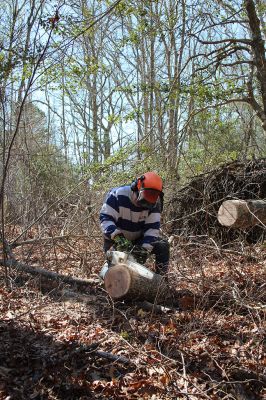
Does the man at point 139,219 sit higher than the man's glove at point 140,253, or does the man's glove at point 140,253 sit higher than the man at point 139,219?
the man at point 139,219

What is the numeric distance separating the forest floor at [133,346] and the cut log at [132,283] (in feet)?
0.55

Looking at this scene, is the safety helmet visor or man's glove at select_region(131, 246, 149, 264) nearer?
the safety helmet visor

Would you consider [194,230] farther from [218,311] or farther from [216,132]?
[216,132]

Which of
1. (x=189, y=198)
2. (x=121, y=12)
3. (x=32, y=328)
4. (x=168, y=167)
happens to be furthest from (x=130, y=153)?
(x=32, y=328)

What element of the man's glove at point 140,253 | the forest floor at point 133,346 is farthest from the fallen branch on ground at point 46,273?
the man's glove at point 140,253

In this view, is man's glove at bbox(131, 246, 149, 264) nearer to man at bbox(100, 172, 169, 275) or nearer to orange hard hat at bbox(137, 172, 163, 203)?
man at bbox(100, 172, 169, 275)

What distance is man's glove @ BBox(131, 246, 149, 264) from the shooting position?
5236mm

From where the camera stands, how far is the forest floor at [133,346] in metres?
3.24

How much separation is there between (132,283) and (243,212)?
3024mm

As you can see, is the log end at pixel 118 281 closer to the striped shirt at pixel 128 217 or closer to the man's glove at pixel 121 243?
the man's glove at pixel 121 243

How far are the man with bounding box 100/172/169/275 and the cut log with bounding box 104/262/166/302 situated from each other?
34 cm

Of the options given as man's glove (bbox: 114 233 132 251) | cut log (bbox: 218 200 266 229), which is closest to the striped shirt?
man's glove (bbox: 114 233 132 251)

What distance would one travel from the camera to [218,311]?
4.61 metres

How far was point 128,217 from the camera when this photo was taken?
5562 millimetres
